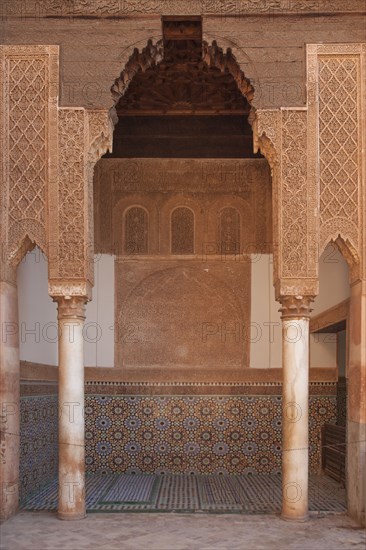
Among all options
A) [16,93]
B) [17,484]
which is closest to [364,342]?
[17,484]

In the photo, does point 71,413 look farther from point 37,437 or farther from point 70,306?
point 37,437

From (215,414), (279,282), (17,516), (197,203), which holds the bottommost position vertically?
(17,516)

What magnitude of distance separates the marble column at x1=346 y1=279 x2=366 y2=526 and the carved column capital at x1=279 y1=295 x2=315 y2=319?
0.47m

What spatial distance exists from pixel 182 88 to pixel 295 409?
482 centimetres

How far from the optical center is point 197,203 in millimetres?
10359

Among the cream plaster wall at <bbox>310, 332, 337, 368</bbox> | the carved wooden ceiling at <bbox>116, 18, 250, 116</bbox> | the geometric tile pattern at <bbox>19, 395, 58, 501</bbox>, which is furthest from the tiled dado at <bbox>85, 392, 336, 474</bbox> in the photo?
the carved wooden ceiling at <bbox>116, 18, 250, 116</bbox>

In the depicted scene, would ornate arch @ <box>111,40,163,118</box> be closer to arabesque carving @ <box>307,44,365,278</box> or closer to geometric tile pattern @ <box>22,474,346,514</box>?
arabesque carving @ <box>307,44,365,278</box>

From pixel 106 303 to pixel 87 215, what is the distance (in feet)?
10.9

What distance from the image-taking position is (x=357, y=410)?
6.96 meters

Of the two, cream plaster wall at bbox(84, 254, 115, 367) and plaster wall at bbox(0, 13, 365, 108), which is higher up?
plaster wall at bbox(0, 13, 365, 108)

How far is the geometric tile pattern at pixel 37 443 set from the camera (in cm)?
798

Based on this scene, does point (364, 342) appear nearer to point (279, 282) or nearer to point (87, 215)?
point (279, 282)

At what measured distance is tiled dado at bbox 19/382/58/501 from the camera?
7988 mm

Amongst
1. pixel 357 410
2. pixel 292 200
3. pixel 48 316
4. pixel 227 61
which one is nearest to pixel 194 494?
pixel 357 410
